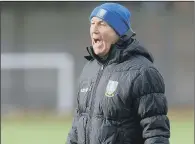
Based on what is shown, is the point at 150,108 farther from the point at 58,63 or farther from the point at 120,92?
the point at 58,63

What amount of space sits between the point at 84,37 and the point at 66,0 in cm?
68

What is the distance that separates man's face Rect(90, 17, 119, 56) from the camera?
185 cm

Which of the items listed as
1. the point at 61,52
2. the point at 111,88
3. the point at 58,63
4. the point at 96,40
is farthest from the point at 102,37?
the point at 58,63

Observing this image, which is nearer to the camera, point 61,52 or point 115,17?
point 115,17

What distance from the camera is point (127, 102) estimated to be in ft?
5.86

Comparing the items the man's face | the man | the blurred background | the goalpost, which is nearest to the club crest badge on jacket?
the man

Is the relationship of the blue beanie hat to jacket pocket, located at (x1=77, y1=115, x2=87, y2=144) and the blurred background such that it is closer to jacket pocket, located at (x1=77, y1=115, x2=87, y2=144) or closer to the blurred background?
jacket pocket, located at (x1=77, y1=115, x2=87, y2=144)

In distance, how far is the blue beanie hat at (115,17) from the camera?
1.86 m

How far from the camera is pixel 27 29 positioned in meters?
8.92

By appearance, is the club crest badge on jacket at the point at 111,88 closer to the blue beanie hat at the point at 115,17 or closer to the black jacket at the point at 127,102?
the black jacket at the point at 127,102

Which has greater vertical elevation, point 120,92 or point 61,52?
point 61,52

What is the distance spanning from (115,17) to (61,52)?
713 centimetres

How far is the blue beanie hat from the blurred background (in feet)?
20.2

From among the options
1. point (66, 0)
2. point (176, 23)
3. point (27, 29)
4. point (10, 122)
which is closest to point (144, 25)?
point (176, 23)
